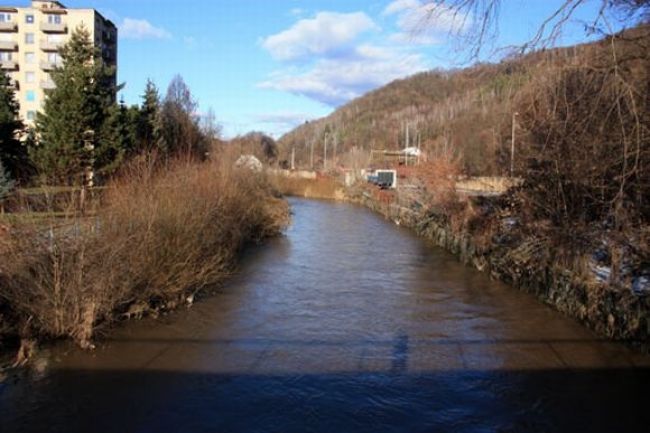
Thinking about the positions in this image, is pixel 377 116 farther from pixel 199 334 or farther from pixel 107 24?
pixel 199 334

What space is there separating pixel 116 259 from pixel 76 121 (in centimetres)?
Result: 1635

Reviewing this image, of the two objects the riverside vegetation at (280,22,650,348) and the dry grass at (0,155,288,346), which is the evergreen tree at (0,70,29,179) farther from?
the riverside vegetation at (280,22,650,348)

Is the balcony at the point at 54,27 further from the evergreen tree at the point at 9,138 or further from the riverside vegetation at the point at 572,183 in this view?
the riverside vegetation at the point at 572,183

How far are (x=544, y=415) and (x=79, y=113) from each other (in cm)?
2214

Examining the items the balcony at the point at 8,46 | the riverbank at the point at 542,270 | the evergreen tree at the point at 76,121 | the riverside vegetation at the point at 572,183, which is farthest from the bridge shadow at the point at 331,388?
the balcony at the point at 8,46

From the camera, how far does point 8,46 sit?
247 ft

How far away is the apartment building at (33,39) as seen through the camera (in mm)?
74688

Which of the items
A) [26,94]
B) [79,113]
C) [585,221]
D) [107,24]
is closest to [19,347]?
[585,221]

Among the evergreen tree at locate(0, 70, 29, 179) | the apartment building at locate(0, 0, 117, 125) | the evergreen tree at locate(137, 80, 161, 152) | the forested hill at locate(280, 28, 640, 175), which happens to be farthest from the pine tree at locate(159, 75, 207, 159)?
the apartment building at locate(0, 0, 117, 125)

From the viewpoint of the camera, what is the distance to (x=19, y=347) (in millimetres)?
9422

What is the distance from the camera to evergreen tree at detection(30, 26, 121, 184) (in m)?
24.5

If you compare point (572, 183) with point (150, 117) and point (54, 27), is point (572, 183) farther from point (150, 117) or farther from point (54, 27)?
point (54, 27)

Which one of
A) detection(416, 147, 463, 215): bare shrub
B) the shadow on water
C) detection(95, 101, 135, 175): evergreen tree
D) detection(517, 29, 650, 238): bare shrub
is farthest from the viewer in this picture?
detection(416, 147, 463, 215): bare shrub

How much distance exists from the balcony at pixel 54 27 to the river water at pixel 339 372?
7105 cm
